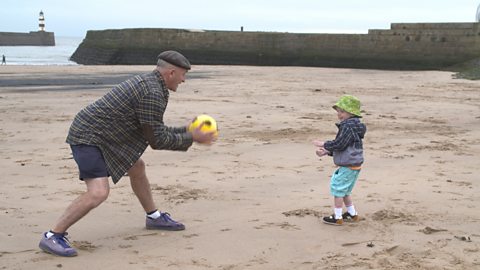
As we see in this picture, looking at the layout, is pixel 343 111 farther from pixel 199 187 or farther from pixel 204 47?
pixel 204 47

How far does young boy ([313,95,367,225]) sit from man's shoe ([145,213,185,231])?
112 cm

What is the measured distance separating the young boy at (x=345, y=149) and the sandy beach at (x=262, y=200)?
0.24 meters

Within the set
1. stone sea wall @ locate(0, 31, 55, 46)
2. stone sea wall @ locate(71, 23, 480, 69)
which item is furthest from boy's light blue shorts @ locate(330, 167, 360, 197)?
stone sea wall @ locate(0, 31, 55, 46)

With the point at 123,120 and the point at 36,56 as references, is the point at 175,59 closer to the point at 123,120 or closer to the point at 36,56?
the point at 123,120

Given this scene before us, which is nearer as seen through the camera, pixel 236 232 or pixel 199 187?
pixel 236 232

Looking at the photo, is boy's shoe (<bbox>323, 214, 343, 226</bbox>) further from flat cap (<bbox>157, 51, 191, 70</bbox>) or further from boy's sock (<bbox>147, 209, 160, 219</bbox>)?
flat cap (<bbox>157, 51, 191, 70</bbox>)

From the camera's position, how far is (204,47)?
37.6 metres

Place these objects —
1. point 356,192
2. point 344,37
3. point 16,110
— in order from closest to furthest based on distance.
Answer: point 356,192
point 16,110
point 344,37

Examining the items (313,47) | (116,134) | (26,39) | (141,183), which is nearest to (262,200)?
(141,183)

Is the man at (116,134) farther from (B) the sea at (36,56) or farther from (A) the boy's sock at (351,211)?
(B) the sea at (36,56)

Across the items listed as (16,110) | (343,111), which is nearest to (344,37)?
(16,110)

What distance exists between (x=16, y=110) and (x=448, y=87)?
11.5 m

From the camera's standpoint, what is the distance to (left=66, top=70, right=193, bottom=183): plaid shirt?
4145mm

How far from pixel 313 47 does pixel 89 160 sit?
30.7 meters
